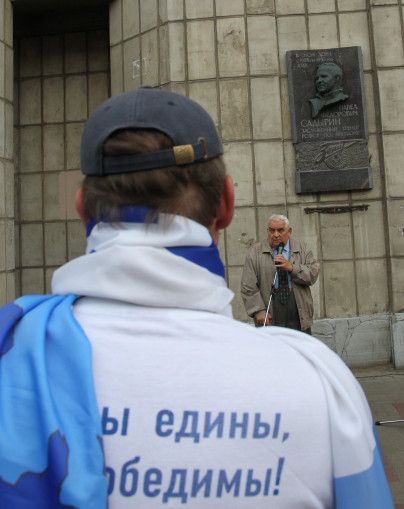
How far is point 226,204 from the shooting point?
38.8 inches

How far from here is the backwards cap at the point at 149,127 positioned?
33.3 inches

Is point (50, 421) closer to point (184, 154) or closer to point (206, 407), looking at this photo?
point (206, 407)

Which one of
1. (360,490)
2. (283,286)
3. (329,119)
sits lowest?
(360,490)

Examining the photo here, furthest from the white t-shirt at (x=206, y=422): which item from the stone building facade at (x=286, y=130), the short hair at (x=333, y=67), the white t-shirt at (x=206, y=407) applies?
the short hair at (x=333, y=67)

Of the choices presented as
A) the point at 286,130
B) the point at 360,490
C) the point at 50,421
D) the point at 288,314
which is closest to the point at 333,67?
the point at 286,130

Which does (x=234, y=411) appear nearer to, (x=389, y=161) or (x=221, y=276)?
(x=221, y=276)

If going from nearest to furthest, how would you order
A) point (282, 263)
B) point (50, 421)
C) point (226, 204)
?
point (50, 421)
point (226, 204)
point (282, 263)

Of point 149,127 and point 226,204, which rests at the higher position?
point 149,127

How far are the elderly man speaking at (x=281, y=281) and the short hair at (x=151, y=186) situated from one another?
402 centimetres

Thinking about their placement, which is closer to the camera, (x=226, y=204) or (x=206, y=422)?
(x=206, y=422)

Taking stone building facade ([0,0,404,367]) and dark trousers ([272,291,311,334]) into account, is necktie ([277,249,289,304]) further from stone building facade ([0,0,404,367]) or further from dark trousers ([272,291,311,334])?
stone building facade ([0,0,404,367])

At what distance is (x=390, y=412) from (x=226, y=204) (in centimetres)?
435

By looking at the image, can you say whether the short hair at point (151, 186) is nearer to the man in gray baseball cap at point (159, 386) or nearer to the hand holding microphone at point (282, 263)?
the man in gray baseball cap at point (159, 386)

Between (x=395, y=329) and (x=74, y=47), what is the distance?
5763mm
